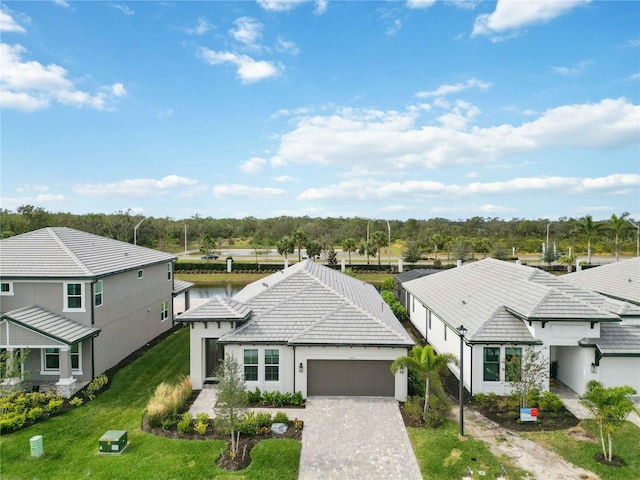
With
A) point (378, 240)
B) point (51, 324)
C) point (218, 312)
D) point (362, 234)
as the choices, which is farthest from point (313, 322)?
point (362, 234)

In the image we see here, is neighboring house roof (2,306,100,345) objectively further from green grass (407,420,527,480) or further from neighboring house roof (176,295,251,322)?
green grass (407,420,527,480)

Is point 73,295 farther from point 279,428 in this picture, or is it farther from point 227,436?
point 279,428

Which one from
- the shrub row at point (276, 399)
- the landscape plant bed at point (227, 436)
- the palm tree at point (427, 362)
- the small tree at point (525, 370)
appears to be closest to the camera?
the landscape plant bed at point (227, 436)

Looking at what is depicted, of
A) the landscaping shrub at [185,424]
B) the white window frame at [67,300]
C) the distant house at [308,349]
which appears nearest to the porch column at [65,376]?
the white window frame at [67,300]

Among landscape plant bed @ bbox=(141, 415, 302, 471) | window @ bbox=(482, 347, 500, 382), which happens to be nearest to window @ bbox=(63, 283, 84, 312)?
landscape plant bed @ bbox=(141, 415, 302, 471)

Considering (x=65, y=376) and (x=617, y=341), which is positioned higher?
(x=617, y=341)

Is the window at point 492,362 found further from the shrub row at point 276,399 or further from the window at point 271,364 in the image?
the window at point 271,364

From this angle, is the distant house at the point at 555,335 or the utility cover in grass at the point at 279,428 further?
the distant house at the point at 555,335
